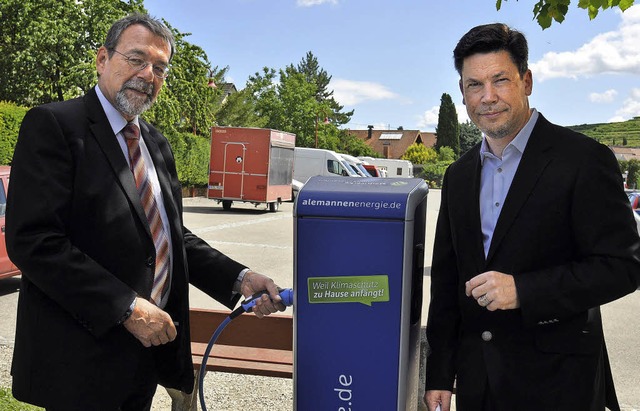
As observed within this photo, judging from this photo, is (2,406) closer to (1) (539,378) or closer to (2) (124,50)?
(2) (124,50)

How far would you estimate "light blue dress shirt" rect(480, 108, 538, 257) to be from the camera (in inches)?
85.5

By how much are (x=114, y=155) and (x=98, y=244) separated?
29cm

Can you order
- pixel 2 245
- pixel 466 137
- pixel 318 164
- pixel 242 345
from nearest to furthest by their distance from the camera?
pixel 242 345 → pixel 2 245 → pixel 318 164 → pixel 466 137

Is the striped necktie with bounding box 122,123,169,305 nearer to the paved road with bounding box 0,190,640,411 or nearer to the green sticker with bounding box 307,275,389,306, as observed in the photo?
the green sticker with bounding box 307,275,389,306

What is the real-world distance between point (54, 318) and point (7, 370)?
3.84 m

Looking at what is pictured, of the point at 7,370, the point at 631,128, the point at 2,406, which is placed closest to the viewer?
the point at 2,406

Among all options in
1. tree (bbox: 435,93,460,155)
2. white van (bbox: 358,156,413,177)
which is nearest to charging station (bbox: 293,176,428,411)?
white van (bbox: 358,156,413,177)

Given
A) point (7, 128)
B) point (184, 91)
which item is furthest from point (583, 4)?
point (184, 91)

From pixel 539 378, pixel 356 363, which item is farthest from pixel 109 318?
pixel 539 378

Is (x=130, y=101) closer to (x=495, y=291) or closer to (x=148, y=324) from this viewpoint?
(x=148, y=324)

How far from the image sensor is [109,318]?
2.09m

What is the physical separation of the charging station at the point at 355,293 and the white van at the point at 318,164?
24331 millimetres

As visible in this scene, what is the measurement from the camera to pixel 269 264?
11516 mm

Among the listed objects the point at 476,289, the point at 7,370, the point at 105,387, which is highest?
the point at 476,289
